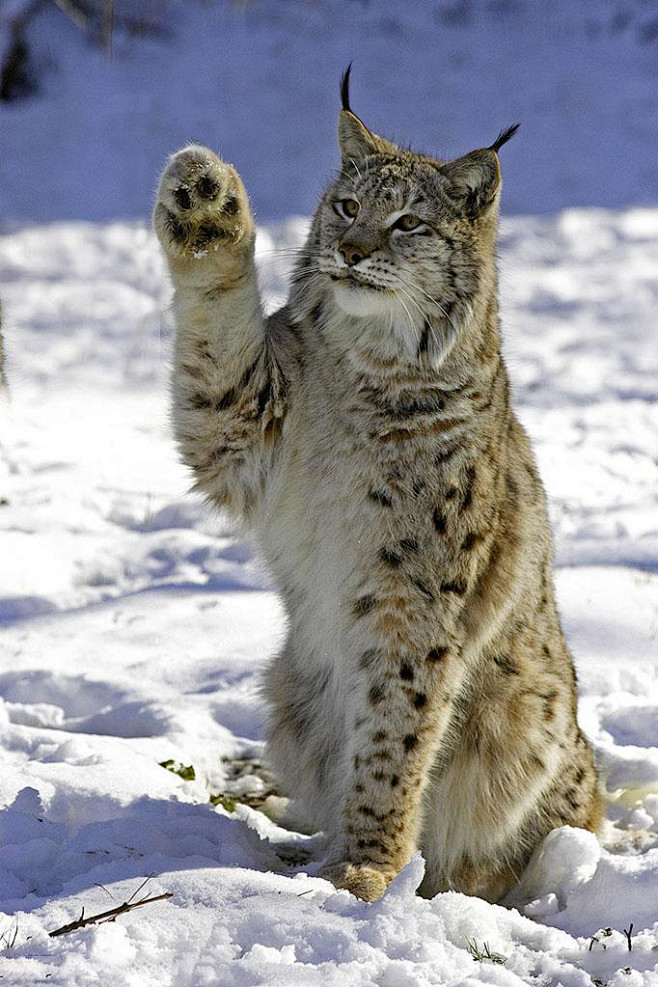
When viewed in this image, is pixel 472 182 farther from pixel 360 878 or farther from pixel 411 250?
pixel 360 878

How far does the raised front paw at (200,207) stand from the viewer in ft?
9.85

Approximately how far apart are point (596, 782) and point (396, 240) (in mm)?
1613

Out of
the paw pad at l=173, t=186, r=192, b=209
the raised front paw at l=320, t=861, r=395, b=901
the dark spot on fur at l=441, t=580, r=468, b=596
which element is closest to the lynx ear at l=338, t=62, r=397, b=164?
the paw pad at l=173, t=186, r=192, b=209

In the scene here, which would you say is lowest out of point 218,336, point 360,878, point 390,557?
point 360,878

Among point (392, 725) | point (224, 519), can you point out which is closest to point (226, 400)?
point (392, 725)

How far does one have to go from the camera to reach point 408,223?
10.8 ft

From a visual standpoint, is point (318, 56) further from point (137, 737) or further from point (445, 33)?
point (137, 737)

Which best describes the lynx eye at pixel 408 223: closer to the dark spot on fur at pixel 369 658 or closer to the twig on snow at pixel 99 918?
the dark spot on fur at pixel 369 658

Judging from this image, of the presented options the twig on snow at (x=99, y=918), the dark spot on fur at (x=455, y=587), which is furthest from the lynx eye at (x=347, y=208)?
the twig on snow at (x=99, y=918)

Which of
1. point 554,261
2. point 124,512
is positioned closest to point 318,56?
point 554,261

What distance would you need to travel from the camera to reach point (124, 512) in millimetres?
5602

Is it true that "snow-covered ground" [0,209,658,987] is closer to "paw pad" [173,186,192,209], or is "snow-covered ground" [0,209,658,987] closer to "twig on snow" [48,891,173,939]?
"twig on snow" [48,891,173,939]

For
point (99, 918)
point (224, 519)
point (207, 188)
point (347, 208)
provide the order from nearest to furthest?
point (99, 918), point (207, 188), point (347, 208), point (224, 519)

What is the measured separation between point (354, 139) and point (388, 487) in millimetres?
951
